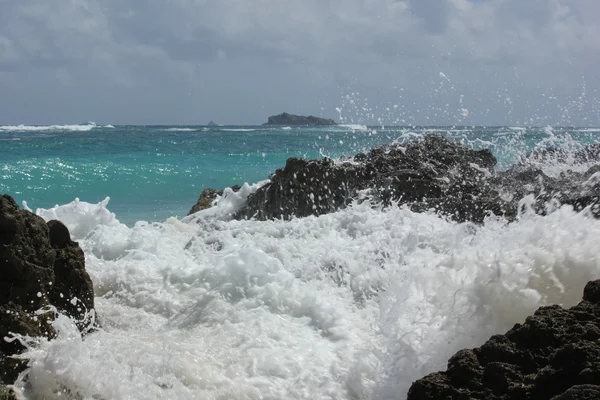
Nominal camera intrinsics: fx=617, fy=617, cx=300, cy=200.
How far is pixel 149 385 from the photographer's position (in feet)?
11.2

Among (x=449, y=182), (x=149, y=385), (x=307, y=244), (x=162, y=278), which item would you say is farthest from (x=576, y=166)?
(x=149, y=385)

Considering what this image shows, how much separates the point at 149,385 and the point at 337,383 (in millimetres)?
1074

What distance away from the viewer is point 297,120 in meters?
85.2

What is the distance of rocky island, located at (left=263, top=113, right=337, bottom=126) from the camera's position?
82250mm

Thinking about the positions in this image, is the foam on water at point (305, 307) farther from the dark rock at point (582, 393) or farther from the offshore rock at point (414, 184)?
the dark rock at point (582, 393)

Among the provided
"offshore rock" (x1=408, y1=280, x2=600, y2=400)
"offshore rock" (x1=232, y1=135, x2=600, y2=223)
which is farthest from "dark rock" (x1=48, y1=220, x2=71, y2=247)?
"offshore rock" (x1=232, y1=135, x2=600, y2=223)

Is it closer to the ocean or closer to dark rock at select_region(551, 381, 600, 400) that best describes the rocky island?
the ocean

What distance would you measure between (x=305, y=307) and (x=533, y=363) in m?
2.07

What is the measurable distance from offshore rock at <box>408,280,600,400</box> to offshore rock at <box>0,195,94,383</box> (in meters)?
2.17

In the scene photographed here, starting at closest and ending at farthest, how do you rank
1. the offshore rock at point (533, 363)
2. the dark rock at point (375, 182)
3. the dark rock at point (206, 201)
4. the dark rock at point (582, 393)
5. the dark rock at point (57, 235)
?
the dark rock at point (582, 393), the offshore rock at point (533, 363), the dark rock at point (57, 235), the dark rock at point (375, 182), the dark rock at point (206, 201)

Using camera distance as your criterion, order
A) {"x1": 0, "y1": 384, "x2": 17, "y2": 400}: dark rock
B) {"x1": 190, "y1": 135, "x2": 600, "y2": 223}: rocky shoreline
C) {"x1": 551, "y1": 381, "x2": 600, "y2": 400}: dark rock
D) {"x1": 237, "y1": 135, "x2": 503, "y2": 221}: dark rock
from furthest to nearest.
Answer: {"x1": 237, "y1": 135, "x2": 503, "y2": 221}: dark rock → {"x1": 190, "y1": 135, "x2": 600, "y2": 223}: rocky shoreline → {"x1": 0, "y1": 384, "x2": 17, "y2": 400}: dark rock → {"x1": 551, "y1": 381, "x2": 600, "y2": 400}: dark rock

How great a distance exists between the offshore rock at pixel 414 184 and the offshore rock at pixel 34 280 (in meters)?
Answer: 3.80

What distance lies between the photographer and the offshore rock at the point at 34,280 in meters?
3.47

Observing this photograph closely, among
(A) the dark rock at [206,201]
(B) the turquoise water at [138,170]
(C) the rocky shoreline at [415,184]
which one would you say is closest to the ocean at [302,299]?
(C) the rocky shoreline at [415,184]
